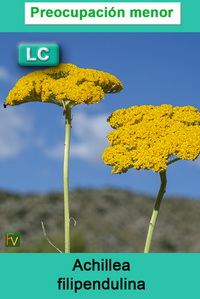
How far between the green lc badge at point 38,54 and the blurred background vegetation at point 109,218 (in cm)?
726

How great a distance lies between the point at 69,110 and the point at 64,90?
0.42 metres

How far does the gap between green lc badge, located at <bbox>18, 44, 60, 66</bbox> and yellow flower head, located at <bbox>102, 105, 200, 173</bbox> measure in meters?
1.13

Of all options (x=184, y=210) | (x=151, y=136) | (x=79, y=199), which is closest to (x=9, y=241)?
(x=151, y=136)

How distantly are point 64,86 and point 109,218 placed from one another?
10.8m

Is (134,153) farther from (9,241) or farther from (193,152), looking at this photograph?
(9,241)

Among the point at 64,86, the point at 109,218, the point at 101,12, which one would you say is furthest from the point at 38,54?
the point at 109,218

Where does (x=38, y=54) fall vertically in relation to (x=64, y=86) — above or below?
above

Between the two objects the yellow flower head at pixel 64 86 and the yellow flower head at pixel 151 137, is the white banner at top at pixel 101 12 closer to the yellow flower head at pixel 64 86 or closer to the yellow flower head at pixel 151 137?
the yellow flower head at pixel 64 86

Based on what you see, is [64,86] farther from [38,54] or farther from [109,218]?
[109,218]

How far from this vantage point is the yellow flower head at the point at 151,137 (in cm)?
604

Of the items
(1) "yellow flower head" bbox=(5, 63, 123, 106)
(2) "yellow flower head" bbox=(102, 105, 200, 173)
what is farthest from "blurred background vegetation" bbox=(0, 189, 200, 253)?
(2) "yellow flower head" bbox=(102, 105, 200, 173)

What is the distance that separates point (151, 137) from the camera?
635 centimetres

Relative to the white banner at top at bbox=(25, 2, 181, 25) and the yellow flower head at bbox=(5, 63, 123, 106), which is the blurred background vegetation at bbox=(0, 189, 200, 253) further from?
the white banner at top at bbox=(25, 2, 181, 25)

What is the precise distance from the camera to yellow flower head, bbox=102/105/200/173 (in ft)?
19.8
